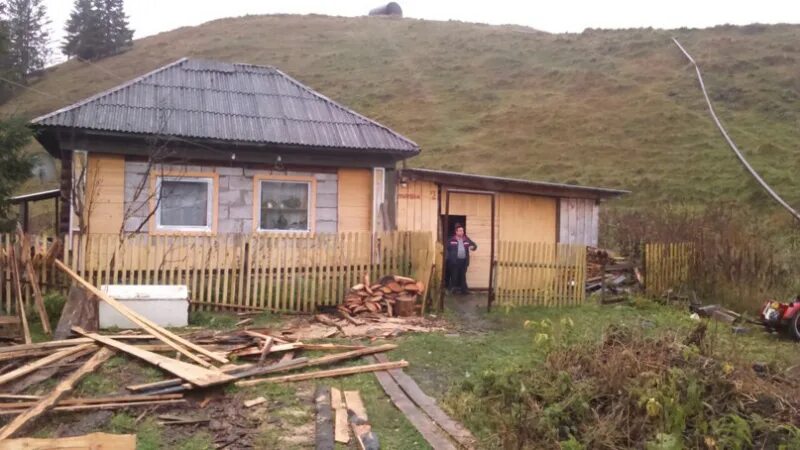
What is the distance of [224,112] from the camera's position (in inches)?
498

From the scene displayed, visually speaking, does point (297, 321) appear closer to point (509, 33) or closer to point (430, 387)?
point (430, 387)

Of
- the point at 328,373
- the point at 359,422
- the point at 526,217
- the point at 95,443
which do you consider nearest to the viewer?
the point at 95,443

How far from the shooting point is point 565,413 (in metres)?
4.96

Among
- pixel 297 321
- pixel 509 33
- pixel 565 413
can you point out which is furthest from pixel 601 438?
pixel 509 33

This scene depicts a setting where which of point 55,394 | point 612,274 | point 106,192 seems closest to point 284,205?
point 106,192

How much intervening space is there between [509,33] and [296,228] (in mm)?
51636

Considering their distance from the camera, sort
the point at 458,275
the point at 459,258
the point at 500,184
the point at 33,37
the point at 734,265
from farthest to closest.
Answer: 1. the point at 33,37
2. the point at 500,184
3. the point at 458,275
4. the point at 459,258
5. the point at 734,265

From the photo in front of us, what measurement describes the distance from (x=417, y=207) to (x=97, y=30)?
184 feet

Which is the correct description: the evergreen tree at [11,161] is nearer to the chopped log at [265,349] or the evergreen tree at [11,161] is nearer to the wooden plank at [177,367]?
the wooden plank at [177,367]

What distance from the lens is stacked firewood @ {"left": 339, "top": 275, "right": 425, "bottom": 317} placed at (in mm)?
10398

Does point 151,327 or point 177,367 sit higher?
point 151,327

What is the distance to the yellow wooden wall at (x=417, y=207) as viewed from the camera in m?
13.9

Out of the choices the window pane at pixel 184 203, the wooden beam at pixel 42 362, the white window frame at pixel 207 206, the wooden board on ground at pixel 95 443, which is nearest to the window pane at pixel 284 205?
the white window frame at pixel 207 206

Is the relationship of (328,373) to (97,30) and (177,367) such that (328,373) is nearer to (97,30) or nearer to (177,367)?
(177,367)
